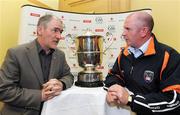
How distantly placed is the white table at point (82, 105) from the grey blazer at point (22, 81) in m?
0.17

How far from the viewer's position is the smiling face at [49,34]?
66.9 inches

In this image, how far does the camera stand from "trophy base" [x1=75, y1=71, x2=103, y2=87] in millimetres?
1557

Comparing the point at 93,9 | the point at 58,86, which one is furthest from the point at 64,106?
the point at 93,9

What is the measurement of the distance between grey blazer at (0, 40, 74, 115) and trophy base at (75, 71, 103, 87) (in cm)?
8

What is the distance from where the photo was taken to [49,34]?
1704 millimetres

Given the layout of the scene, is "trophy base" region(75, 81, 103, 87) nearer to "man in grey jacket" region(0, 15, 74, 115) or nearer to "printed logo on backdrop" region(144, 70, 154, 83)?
"man in grey jacket" region(0, 15, 74, 115)

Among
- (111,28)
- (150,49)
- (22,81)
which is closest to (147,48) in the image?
(150,49)

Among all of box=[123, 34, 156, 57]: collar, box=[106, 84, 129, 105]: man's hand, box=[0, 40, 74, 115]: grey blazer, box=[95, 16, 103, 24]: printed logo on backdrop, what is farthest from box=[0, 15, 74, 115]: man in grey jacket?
box=[95, 16, 103, 24]: printed logo on backdrop

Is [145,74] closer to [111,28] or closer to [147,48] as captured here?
[147,48]

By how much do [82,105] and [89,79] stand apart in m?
0.29

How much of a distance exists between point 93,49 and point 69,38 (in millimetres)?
781

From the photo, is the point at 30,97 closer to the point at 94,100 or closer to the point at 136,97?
the point at 94,100

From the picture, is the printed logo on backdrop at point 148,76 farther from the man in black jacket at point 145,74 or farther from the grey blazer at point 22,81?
the grey blazer at point 22,81

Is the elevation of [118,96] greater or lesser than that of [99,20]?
lesser
